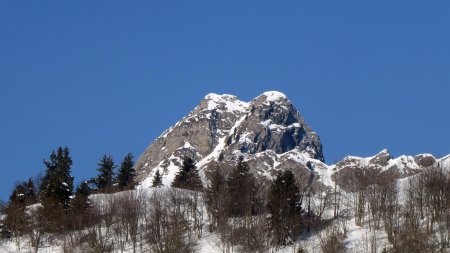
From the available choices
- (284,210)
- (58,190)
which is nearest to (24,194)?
(58,190)

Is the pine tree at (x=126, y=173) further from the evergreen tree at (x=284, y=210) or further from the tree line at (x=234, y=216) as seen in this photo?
the evergreen tree at (x=284, y=210)

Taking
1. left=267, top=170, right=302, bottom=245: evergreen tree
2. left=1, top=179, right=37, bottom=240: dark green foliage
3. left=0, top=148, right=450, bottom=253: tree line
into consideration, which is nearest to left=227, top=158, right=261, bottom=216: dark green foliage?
left=0, top=148, right=450, bottom=253: tree line

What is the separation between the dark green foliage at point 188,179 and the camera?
99438 millimetres

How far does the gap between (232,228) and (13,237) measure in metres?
23.1

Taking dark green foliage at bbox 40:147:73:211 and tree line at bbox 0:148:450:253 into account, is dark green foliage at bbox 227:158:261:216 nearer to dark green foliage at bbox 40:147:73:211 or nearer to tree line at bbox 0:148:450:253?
tree line at bbox 0:148:450:253

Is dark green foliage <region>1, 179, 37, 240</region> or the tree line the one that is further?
dark green foliage <region>1, 179, 37, 240</region>

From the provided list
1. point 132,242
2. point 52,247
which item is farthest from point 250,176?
point 52,247

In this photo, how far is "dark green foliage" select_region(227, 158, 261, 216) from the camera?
8538 cm

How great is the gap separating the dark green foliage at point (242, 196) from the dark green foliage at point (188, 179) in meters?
6.39

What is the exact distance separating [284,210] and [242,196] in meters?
7.17

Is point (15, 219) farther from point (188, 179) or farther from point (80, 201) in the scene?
point (188, 179)

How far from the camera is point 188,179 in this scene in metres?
105

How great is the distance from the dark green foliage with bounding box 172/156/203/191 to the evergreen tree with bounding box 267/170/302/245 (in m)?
13.7

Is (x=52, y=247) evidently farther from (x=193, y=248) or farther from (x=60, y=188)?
(x=193, y=248)
